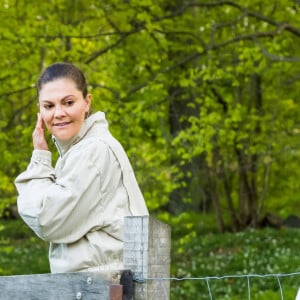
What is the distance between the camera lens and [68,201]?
3.58 m

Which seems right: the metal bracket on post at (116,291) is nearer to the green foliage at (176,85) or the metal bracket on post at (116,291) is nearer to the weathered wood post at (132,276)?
the weathered wood post at (132,276)

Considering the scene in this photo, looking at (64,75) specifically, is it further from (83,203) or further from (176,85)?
(176,85)

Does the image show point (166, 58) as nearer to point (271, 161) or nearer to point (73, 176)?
point (271, 161)

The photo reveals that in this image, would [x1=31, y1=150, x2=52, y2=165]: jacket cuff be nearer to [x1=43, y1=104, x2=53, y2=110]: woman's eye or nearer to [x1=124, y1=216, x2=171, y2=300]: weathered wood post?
[x1=43, y1=104, x2=53, y2=110]: woman's eye

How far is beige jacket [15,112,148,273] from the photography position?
3596 mm

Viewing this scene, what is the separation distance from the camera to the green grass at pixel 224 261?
40.5 ft

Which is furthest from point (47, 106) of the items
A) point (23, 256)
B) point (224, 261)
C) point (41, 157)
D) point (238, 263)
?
point (23, 256)

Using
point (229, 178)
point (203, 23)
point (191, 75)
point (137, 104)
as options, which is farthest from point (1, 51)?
point (229, 178)

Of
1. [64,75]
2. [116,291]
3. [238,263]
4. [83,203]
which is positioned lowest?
[116,291]

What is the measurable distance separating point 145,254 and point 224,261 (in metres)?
11.9

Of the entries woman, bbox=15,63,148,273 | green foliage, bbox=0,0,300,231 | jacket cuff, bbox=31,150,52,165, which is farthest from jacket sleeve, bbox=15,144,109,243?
green foliage, bbox=0,0,300,231

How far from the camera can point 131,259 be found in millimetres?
3371

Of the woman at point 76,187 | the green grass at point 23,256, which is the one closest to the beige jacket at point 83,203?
the woman at point 76,187

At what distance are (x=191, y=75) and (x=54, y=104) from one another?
10242 millimetres
